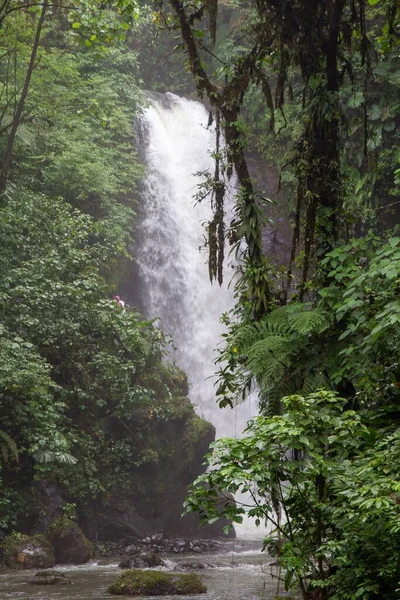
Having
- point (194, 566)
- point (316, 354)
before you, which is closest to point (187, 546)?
point (194, 566)

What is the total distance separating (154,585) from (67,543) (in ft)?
10.8

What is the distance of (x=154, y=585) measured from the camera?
32.6 ft

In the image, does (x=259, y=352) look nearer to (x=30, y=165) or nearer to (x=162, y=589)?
(x=162, y=589)

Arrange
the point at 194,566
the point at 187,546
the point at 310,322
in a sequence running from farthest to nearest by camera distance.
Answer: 1. the point at 187,546
2. the point at 194,566
3. the point at 310,322

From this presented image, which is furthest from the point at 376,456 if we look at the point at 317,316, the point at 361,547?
the point at 317,316

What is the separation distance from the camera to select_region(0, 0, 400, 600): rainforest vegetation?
455 centimetres

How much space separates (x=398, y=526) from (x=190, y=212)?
1970cm

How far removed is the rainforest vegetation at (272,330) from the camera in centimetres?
455

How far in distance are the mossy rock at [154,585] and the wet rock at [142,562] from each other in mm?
1816

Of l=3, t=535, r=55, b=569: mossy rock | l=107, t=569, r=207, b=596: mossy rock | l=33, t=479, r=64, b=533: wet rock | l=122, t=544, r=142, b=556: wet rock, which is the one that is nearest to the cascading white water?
l=122, t=544, r=142, b=556: wet rock

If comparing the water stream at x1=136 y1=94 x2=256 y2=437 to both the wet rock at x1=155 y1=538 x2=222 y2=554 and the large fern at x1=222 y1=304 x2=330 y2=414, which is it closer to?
the wet rock at x1=155 y1=538 x2=222 y2=554

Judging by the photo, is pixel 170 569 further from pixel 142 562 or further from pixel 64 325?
pixel 64 325

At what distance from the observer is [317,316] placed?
237 inches

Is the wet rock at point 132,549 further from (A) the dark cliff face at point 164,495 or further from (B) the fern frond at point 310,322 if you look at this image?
(B) the fern frond at point 310,322
